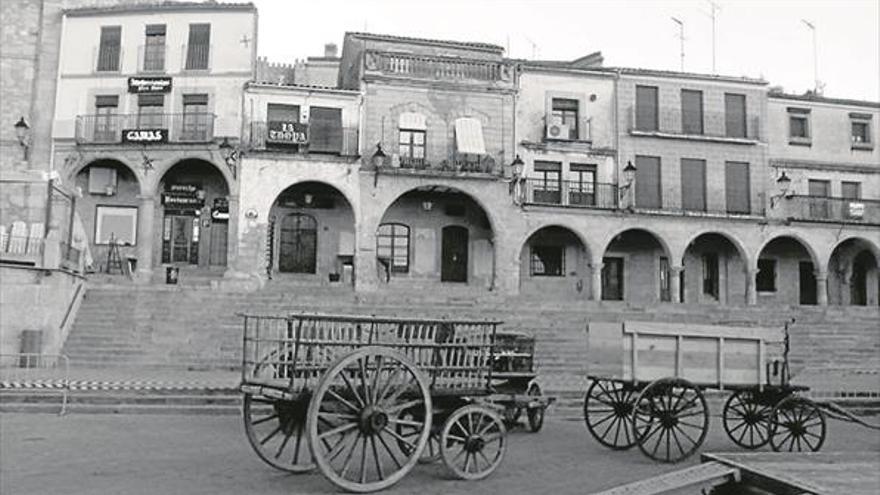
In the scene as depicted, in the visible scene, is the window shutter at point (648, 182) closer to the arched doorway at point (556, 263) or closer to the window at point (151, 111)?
the arched doorway at point (556, 263)

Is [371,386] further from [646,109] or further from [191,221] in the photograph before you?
[646,109]

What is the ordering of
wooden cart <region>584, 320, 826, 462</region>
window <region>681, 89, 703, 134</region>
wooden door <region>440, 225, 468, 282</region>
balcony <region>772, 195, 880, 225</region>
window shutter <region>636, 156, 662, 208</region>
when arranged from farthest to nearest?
window <region>681, 89, 703, 134</region> < balcony <region>772, 195, 880, 225</region> < window shutter <region>636, 156, 662, 208</region> < wooden door <region>440, 225, 468, 282</region> < wooden cart <region>584, 320, 826, 462</region>

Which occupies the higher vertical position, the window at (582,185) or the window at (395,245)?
the window at (582,185)

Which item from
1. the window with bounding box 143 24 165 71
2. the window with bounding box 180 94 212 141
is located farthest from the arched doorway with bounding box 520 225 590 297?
the window with bounding box 143 24 165 71

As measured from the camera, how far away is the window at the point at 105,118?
3091 cm

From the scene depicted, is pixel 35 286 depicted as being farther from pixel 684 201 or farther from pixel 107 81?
pixel 684 201

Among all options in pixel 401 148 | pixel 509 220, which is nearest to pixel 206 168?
pixel 401 148

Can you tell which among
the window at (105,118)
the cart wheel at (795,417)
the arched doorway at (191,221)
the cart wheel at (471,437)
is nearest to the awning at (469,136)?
the arched doorway at (191,221)

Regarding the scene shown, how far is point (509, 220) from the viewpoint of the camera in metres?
31.3

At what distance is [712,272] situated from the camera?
3562 centimetres

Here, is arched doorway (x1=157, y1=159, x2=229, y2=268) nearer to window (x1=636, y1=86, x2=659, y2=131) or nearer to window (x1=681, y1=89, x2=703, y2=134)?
window (x1=636, y1=86, x2=659, y2=131)

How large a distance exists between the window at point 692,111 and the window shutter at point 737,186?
2.06m

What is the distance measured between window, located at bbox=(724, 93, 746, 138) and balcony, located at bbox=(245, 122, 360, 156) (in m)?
16.0

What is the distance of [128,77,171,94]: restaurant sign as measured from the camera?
31.4 metres
